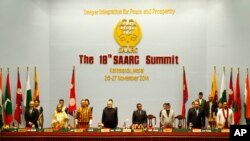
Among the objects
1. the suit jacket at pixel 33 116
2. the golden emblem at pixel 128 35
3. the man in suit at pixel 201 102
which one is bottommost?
the suit jacket at pixel 33 116

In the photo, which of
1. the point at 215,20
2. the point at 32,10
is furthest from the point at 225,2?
the point at 32,10

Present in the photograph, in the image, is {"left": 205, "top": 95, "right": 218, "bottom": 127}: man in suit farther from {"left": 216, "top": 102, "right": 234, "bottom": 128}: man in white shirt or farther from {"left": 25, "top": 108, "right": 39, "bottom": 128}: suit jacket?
{"left": 25, "top": 108, "right": 39, "bottom": 128}: suit jacket

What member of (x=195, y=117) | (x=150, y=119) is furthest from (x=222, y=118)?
(x=150, y=119)

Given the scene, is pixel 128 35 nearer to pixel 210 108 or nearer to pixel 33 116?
pixel 210 108

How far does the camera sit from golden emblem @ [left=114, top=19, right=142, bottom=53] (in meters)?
17.5

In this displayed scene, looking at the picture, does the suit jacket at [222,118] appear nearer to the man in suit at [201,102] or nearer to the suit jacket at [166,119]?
the man in suit at [201,102]

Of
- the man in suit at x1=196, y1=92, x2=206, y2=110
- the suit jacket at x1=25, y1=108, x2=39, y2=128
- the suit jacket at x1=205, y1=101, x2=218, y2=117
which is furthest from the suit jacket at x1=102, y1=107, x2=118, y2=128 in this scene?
the suit jacket at x1=205, y1=101, x2=218, y2=117

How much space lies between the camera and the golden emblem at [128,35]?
17.5m

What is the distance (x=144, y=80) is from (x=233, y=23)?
11.8 ft

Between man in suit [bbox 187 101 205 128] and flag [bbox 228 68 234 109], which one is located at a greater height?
flag [bbox 228 68 234 109]

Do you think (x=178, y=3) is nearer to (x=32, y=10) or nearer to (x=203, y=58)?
(x=203, y=58)

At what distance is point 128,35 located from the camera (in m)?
17.6

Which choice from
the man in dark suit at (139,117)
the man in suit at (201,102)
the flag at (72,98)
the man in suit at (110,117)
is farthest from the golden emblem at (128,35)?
the man in suit at (110,117)

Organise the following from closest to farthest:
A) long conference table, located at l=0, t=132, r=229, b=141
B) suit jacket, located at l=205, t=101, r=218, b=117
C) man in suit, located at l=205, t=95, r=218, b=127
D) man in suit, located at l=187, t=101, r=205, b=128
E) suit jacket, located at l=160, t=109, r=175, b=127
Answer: long conference table, located at l=0, t=132, r=229, b=141 < suit jacket, located at l=160, t=109, r=175, b=127 < man in suit, located at l=187, t=101, r=205, b=128 < man in suit, located at l=205, t=95, r=218, b=127 < suit jacket, located at l=205, t=101, r=218, b=117
